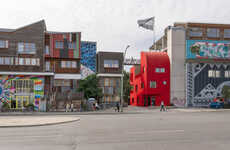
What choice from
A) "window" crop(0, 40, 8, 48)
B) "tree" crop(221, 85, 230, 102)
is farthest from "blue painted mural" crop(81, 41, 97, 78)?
"tree" crop(221, 85, 230, 102)

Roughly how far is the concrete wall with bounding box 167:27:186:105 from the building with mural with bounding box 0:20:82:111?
19.1 m

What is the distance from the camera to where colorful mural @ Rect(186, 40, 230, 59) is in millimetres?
46000

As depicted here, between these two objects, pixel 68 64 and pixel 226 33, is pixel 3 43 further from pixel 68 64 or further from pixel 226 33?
pixel 226 33

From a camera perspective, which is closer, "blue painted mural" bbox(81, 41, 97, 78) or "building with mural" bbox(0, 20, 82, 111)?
"building with mural" bbox(0, 20, 82, 111)

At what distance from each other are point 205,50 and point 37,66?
32.8m

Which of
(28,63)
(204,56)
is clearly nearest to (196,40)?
(204,56)

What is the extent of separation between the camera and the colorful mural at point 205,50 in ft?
151

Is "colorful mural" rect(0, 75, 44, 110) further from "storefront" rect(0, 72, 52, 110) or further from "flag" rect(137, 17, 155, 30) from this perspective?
"flag" rect(137, 17, 155, 30)

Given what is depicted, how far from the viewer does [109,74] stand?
45375 millimetres

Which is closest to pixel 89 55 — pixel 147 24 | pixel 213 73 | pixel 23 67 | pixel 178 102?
pixel 147 24

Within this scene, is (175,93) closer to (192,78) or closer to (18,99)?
(192,78)

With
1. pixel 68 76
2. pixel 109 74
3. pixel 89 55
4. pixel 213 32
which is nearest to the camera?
pixel 68 76

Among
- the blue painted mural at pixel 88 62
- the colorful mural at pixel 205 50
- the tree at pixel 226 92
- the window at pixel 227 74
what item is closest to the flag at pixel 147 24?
the colorful mural at pixel 205 50

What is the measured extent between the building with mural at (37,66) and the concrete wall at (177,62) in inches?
751
